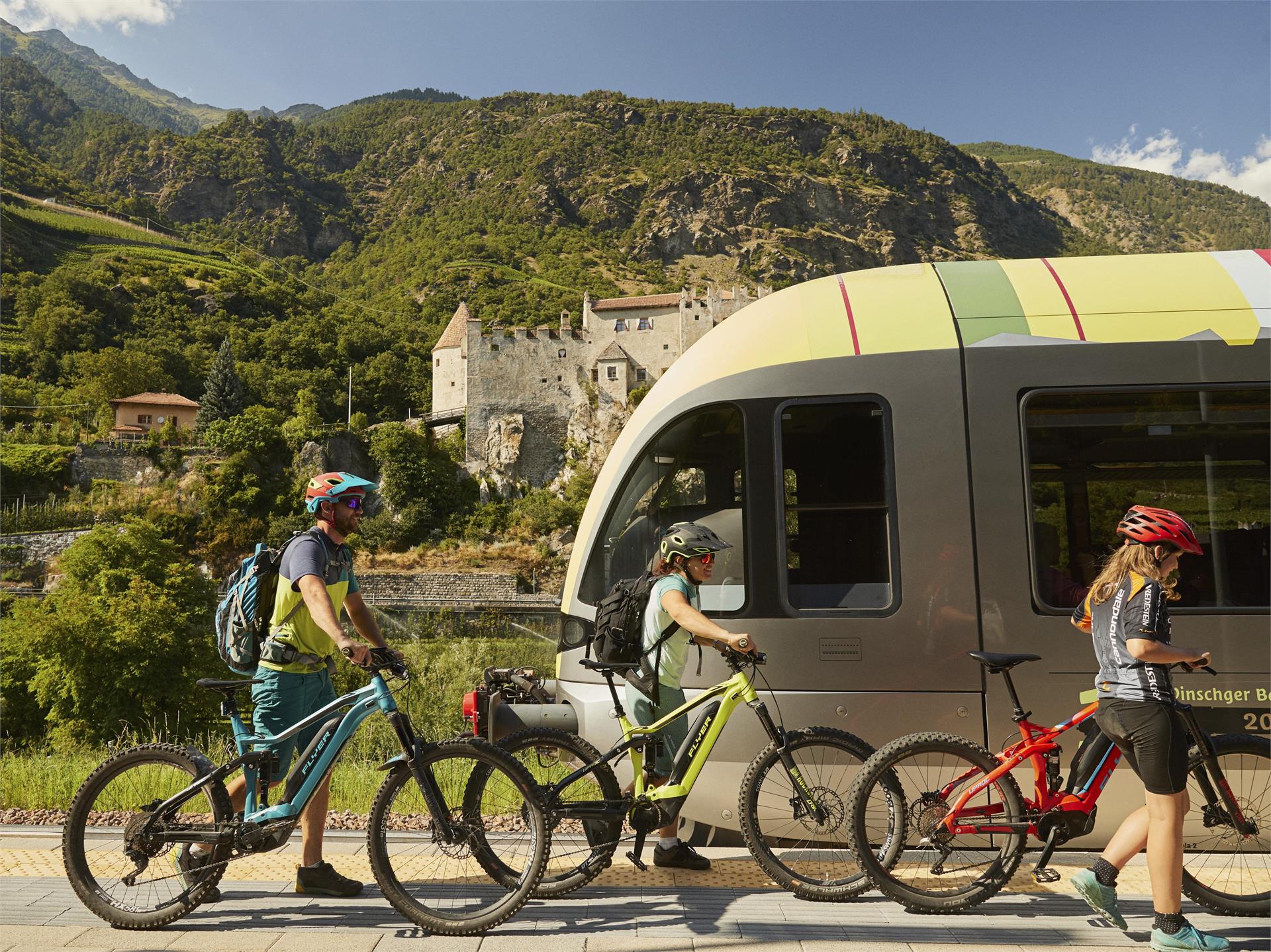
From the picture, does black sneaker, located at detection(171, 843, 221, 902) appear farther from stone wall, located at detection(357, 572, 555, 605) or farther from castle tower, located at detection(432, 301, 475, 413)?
castle tower, located at detection(432, 301, 475, 413)

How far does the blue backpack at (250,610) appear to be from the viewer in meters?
3.63

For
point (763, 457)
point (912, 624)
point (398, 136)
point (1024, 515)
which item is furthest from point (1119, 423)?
point (398, 136)

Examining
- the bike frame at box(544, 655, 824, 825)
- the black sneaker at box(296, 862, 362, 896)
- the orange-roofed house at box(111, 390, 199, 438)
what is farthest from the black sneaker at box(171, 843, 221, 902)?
the orange-roofed house at box(111, 390, 199, 438)

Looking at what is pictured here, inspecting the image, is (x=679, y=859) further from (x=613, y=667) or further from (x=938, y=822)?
(x=938, y=822)

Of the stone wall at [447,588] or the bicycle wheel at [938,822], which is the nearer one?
the bicycle wheel at [938,822]

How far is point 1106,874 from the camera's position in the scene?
3.29 metres

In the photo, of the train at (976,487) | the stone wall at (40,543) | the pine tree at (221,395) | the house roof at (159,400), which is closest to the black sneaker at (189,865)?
the train at (976,487)

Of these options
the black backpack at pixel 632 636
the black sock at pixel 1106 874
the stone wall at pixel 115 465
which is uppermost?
the stone wall at pixel 115 465

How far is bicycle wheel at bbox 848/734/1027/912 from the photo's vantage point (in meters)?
3.58

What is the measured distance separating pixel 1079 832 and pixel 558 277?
4957 inches

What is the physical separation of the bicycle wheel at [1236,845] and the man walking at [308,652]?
11.3 feet

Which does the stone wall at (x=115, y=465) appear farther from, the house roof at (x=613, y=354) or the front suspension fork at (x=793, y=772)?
the front suspension fork at (x=793, y=772)

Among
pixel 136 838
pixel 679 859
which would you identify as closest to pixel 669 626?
pixel 679 859

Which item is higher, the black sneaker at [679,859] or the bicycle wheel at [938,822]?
the bicycle wheel at [938,822]
